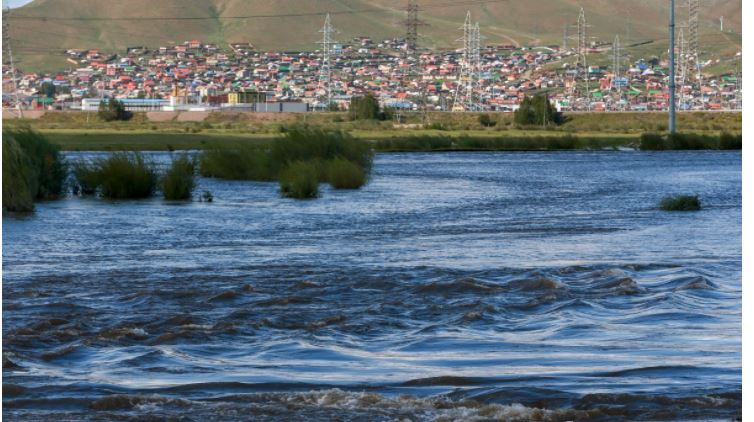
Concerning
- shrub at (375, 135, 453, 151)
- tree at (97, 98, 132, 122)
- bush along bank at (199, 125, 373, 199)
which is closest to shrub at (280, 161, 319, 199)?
bush along bank at (199, 125, 373, 199)

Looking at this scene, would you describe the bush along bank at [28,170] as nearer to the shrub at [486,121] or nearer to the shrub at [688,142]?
the shrub at [688,142]

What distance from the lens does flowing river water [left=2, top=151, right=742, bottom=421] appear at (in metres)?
10.2

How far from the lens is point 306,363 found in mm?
11875

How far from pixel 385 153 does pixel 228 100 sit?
312ft

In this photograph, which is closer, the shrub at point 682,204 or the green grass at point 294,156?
the shrub at point 682,204

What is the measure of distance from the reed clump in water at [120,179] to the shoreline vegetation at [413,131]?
7898 mm

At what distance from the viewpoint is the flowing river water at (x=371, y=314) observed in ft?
33.6

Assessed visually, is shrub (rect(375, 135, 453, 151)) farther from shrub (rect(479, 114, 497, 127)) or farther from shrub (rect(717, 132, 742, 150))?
shrub (rect(479, 114, 497, 127))

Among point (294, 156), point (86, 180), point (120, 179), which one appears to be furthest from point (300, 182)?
point (294, 156)

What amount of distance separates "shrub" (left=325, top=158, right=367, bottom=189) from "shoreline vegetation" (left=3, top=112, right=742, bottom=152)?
4.51m

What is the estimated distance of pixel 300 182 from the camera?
34.8 metres

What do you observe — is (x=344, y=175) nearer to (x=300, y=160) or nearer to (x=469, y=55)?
(x=300, y=160)

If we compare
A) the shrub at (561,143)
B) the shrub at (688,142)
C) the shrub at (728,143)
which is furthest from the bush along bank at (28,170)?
the shrub at (728,143)

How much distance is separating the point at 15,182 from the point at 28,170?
168cm
